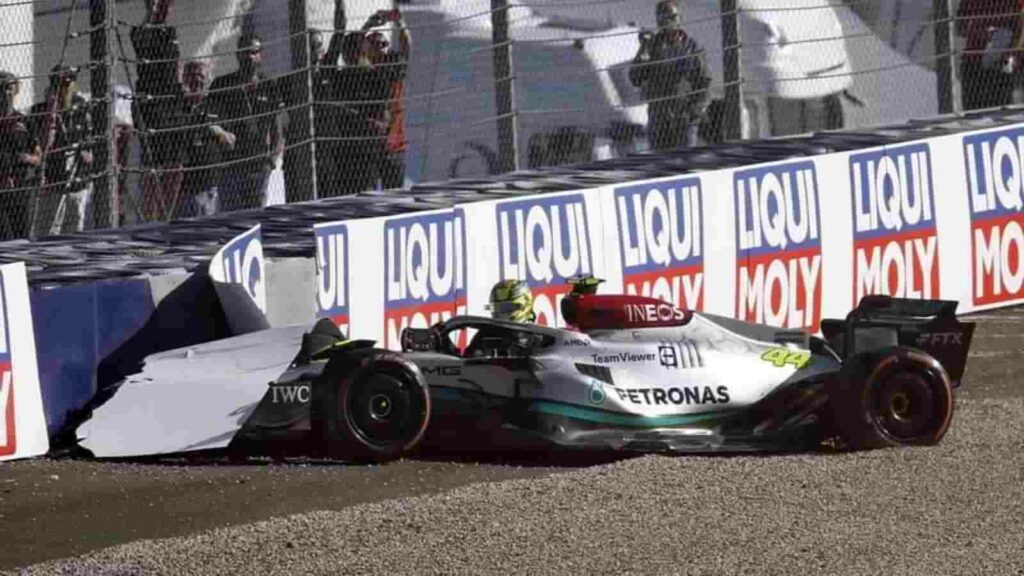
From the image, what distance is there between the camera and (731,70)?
1459 centimetres

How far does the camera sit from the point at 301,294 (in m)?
11.9

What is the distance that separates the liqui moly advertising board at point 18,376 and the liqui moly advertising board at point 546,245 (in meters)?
3.11

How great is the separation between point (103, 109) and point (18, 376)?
7.97 feet

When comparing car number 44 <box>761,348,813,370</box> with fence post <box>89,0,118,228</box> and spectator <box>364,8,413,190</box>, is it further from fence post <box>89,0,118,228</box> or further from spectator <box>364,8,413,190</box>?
fence post <box>89,0,118,228</box>

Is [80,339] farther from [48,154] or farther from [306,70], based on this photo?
[306,70]

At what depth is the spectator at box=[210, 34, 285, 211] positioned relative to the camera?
1277cm

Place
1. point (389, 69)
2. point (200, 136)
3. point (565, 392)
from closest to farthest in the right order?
point (565, 392), point (200, 136), point (389, 69)

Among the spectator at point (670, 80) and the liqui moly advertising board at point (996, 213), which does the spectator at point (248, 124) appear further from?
the liqui moly advertising board at point (996, 213)

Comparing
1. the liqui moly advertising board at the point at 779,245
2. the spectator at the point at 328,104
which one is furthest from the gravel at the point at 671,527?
the spectator at the point at 328,104

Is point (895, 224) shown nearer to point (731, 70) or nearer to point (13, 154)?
point (731, 70)

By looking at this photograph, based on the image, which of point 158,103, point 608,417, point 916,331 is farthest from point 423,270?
point 916,331

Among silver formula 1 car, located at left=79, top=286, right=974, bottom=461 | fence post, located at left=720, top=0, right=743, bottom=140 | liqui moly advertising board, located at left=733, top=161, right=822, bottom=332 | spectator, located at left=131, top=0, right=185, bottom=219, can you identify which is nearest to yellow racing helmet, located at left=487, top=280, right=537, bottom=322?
silver formula 1 car, located at left=79, top=286, right=974, bottom=461

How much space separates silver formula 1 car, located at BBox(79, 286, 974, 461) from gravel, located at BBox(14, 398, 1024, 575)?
0.38 m

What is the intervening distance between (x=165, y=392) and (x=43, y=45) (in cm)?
283
